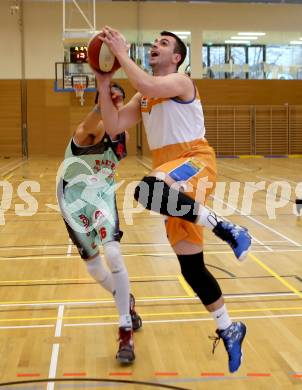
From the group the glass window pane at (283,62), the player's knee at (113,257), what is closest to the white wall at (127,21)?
the glass window pane at (283,62)

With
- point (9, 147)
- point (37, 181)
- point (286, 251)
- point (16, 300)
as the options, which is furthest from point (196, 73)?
point (16, 300)

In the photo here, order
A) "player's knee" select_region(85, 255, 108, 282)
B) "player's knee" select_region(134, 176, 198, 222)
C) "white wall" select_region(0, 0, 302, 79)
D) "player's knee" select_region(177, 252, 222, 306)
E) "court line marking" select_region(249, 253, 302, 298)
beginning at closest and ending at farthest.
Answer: "player's knee" select_region(134, 176, 198, 222) → "player's knee" select_region(177, 252, 222, 306) → "player's knee" select_region(85, 255, 108, 282) → "court line marking" select_region(249, 253, 302, 298) → "white wall" select_region(0, 0, 302, 79)

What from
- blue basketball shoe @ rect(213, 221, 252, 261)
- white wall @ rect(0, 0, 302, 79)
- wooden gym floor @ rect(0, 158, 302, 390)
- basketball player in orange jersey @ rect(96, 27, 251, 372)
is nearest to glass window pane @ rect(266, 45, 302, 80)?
white wall @ rect(0, 0, 302, 79)

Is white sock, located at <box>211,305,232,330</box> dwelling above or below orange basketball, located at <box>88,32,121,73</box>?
below

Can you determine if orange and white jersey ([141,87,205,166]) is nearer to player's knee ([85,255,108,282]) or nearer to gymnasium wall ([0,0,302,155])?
player's knee ([85,255,108,282])

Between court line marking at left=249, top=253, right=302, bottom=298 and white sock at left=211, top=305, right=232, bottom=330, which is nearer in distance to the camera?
white sock at left=211, top=305, right=232, bottom=330

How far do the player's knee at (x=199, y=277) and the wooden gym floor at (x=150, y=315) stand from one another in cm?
52

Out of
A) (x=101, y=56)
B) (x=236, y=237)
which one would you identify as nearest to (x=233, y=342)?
(x=236, y=237)

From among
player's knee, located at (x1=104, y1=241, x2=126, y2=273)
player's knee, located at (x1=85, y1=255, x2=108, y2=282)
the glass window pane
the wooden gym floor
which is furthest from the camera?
the glass window pane

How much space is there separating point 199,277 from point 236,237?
350 mm

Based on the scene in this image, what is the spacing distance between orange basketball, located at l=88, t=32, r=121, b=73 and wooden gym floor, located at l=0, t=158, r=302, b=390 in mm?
1973

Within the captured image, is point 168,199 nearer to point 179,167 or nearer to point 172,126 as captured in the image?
point 179,167

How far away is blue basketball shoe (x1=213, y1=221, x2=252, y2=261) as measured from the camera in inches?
146

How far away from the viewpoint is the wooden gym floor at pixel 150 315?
392cm
